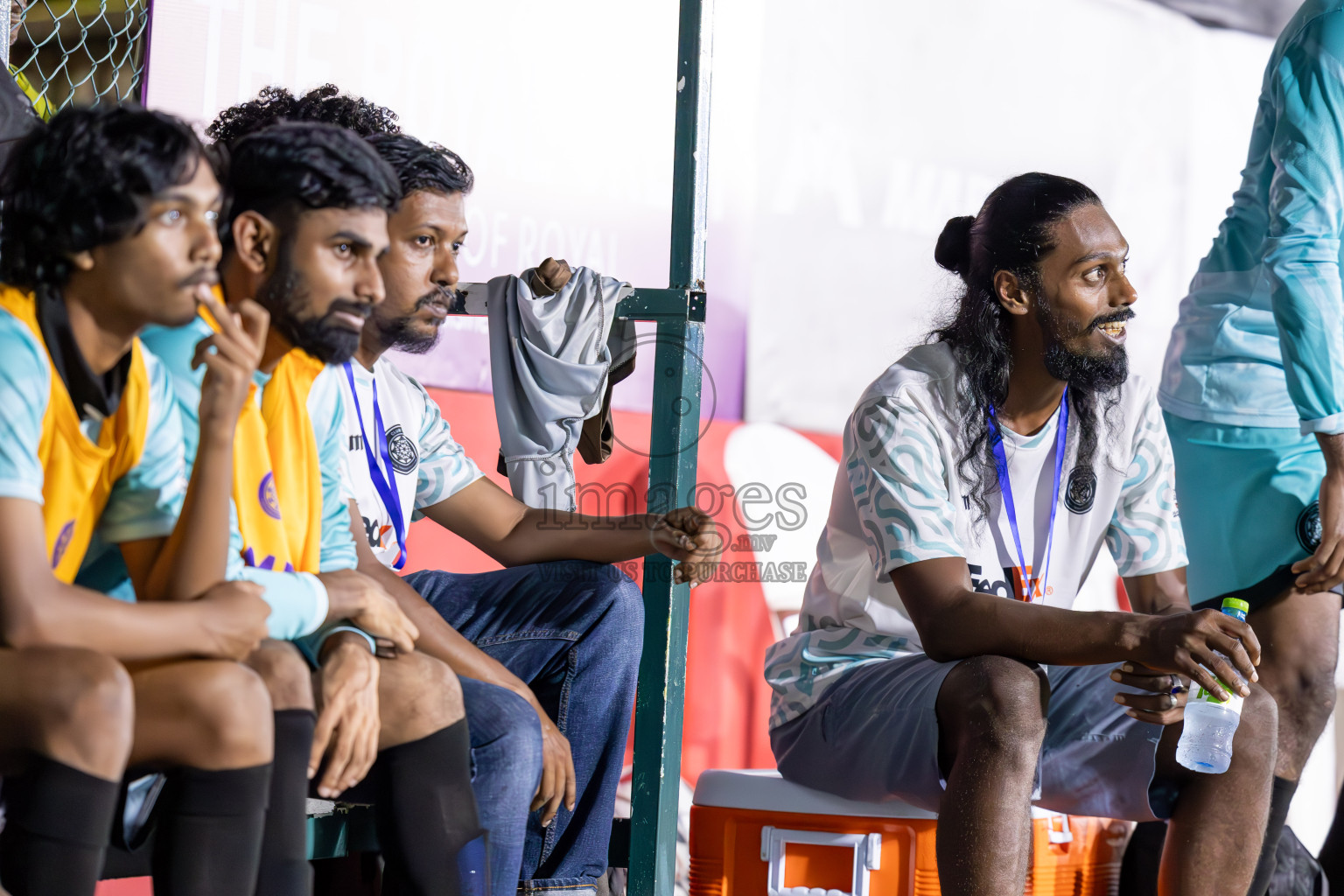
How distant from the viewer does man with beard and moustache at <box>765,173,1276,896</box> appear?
1.81m

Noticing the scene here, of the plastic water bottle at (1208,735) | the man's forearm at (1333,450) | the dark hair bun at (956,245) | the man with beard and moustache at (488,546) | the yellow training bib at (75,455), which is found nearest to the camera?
the yellow training bib at (75,455)

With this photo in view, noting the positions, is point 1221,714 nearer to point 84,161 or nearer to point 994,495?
point 994,495

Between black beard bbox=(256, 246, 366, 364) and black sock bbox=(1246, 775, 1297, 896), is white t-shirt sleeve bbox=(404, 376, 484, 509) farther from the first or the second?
black sock bbox=(1246, 775, 1297, 896)

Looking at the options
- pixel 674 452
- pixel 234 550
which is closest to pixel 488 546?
pixel 674 452

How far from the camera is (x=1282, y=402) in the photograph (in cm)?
230

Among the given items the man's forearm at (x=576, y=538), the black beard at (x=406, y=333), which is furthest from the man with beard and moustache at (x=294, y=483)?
the man's forearm at (x=576, y=538)

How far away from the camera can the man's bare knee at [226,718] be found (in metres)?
1.27

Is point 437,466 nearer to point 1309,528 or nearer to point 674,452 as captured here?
point 674,452

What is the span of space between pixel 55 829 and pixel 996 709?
3.95 ft

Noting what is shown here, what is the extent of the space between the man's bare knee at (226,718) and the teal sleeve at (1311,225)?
1.79 m

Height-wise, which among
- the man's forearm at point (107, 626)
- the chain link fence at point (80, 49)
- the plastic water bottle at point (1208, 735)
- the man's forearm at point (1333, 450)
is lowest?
the plastic water bottle at point (1208, 735)

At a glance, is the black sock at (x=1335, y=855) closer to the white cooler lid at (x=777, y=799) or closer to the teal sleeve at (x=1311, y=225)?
the white cooler lid at (x=777, y=799)

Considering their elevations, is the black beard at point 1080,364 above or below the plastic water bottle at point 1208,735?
above

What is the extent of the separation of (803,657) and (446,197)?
3.28 ft
